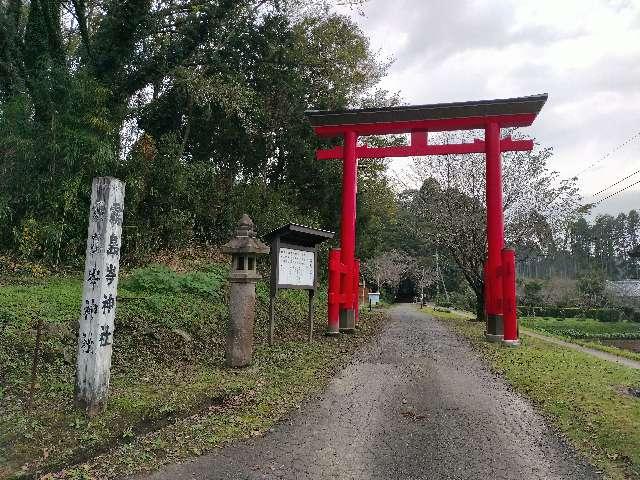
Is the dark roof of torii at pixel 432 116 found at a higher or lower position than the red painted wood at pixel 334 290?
higher

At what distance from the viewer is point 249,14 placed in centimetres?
1430

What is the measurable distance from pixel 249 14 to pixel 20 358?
12.5 metres

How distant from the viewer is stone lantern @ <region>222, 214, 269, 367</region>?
5773 mm

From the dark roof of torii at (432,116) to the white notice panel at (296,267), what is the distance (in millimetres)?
3541

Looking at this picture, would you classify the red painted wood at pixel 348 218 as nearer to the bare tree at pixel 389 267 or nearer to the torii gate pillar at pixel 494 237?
the torii gate pillar at pixel 494 237

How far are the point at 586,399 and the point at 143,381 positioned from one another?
4.67m

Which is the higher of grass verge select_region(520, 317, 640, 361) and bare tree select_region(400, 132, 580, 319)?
bare tree select_region(400, 132, 580, 319)

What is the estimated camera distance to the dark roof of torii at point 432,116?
9.23 meters

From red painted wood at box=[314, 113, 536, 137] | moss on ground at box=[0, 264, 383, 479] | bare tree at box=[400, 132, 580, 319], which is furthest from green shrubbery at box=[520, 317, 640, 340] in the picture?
moss on ground at box=[0, 264, 383, 479]

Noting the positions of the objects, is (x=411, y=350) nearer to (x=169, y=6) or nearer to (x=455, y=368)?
(x=455, y=368)

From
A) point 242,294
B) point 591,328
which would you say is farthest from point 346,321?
point 591,328

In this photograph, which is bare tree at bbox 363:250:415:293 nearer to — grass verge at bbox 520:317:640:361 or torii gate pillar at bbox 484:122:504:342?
grass verge at bbox 520:317:640:361

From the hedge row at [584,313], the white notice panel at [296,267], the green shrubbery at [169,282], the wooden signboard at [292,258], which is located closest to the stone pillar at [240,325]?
the wooden signboard at [292,258]

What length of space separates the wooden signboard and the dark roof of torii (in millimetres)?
3084
